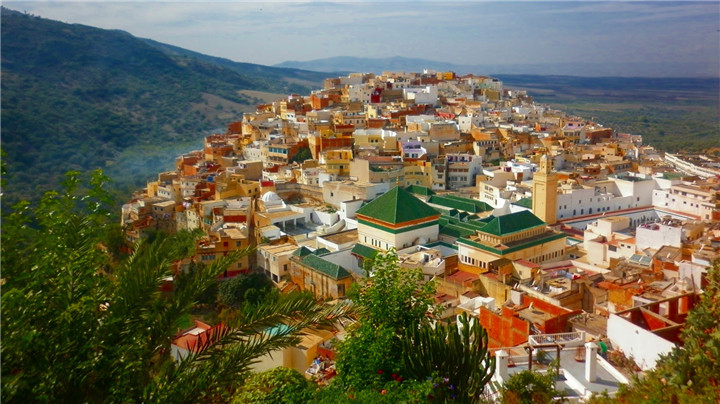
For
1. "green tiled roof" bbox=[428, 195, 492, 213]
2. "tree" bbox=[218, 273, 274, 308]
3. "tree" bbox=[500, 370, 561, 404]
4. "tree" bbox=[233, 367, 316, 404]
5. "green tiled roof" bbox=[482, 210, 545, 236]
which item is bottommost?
"tree" bbox=[218, 273, 274, 308]

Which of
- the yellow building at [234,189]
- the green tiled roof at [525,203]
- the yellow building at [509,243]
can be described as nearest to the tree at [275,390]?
the yellow building at [509,243]

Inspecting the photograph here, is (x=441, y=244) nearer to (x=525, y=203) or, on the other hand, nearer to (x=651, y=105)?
(x=525, y=203)

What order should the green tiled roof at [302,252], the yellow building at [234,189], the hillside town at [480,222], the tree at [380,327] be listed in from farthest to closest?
the yellow building at [234,189], the green tiled roof at [302,252], the hillside town at [480,222], the tree at [380,327]

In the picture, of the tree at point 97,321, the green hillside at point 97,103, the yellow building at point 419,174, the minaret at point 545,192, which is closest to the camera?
the tree at point 97,321

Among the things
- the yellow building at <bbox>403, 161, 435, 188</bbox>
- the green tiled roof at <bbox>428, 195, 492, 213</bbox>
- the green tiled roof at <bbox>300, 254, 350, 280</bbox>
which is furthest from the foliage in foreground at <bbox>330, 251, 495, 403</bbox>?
the yellow building at <bbox>403, 161, 435, 188</bbox>

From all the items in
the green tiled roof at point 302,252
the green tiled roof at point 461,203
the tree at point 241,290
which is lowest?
the tree at point 241,290

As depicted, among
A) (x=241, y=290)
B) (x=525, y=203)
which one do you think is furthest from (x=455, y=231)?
(x=241, y=290)

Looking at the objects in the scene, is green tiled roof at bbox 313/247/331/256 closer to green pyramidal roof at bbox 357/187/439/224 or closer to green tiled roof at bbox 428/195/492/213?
green pyramidal roof at bbox 357/187/439/224

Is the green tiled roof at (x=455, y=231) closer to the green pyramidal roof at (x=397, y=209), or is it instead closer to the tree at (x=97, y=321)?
the green pyramidal roof at (x=397, y=209)
